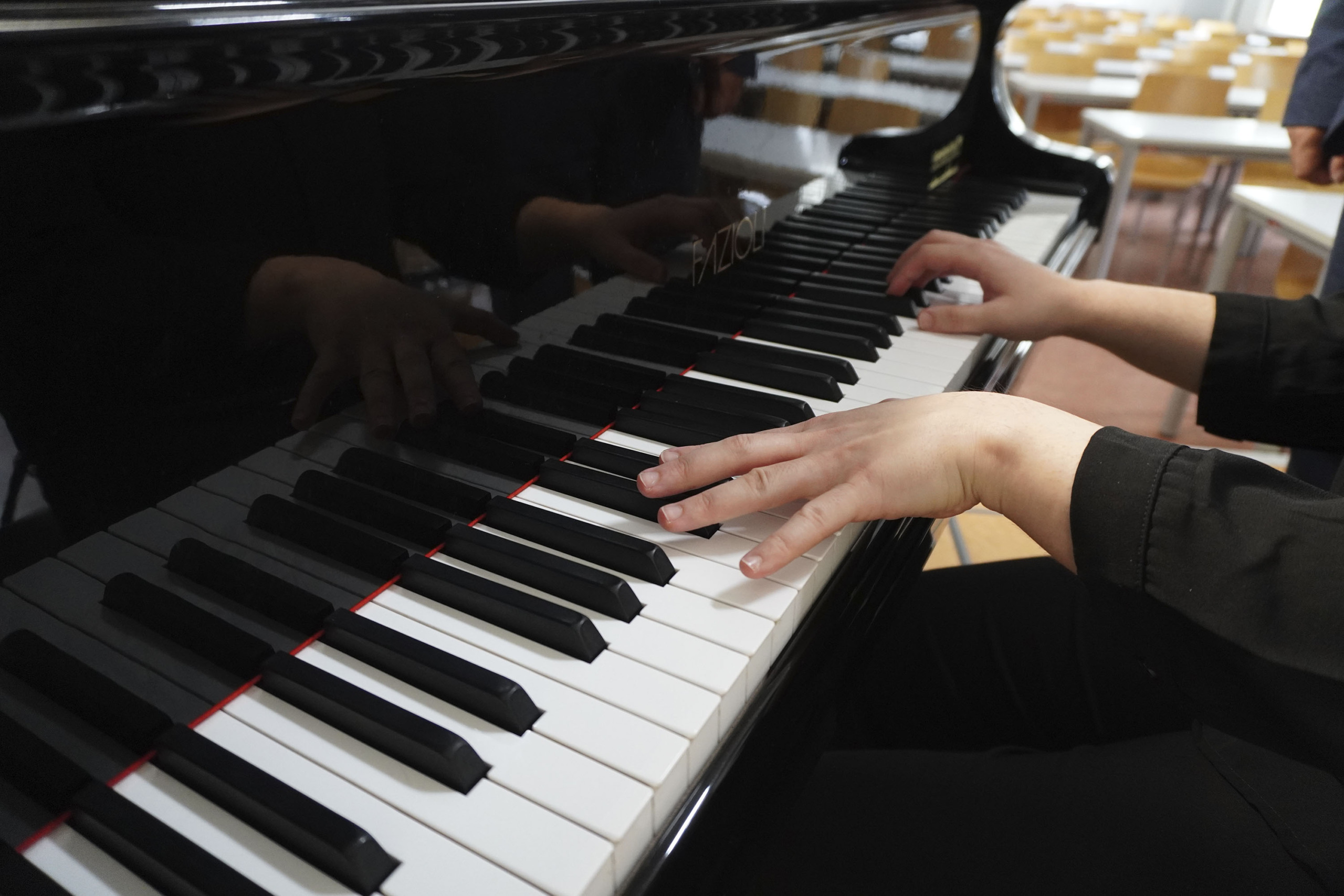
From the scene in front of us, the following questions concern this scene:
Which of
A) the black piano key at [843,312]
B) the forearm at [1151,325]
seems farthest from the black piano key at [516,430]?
the forearm at [1151,325]

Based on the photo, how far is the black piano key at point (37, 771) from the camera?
1.76 feet

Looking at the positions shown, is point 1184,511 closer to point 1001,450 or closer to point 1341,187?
point 1001,450

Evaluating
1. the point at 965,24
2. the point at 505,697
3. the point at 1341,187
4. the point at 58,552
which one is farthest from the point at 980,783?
the point at 1341,187

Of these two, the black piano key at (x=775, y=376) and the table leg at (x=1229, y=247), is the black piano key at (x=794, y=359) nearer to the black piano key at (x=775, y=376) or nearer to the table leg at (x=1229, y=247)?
the black piano key at (x=775, y=376)

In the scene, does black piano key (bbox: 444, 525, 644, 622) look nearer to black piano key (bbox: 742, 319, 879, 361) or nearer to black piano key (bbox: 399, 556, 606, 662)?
black piano key (bbox: 399, 556, 606, 662)

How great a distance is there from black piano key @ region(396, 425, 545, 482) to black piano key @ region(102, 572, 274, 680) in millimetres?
195

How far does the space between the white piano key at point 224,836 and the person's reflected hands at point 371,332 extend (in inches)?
10.2

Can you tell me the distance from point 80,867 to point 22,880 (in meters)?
0.03

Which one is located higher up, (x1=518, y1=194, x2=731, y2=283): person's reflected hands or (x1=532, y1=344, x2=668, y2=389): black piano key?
(x1=518, y1=194, x2=731, y2=283): person's reflected hands

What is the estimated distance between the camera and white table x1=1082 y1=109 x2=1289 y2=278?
3.50 meters

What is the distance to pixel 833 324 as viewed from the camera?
1186 millimetres

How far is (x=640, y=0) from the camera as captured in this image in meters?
0.84

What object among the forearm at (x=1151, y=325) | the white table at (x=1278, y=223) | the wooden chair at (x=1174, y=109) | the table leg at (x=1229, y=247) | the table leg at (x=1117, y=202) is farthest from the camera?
the wooden chair at (x=1174, y=109)

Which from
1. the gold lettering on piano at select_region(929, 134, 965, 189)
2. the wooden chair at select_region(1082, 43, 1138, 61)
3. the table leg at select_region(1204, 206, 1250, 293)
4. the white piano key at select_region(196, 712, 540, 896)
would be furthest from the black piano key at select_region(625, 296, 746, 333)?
the wooden chair at select_region(1082, 43, 1138, 61)
